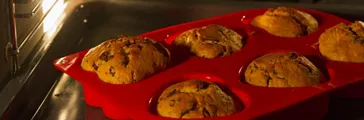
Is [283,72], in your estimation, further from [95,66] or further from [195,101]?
[95,66]

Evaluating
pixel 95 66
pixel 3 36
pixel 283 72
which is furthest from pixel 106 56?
pixel 283 72

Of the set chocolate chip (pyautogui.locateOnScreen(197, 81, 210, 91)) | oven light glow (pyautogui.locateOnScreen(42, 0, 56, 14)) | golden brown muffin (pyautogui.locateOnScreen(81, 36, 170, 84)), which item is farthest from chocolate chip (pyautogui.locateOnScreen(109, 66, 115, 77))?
oven light glow (pyautogui.locateOnScreen(42, 0, 56, 14))

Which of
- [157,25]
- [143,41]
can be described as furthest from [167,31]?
[157,25]

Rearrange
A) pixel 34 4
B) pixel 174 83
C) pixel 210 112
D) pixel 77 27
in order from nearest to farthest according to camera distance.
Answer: pixel 210 112, pixel 174 83, pixel 34 4, pixel 77 27

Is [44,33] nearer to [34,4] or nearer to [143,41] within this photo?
[34,4]

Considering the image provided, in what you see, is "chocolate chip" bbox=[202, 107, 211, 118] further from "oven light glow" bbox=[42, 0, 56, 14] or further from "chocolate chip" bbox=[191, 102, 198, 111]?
"oven light glow" bbox=[42, 0, 56, 14]

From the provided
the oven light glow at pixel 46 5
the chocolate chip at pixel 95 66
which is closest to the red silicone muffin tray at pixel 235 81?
the chocolate chip at pixel 95 66
